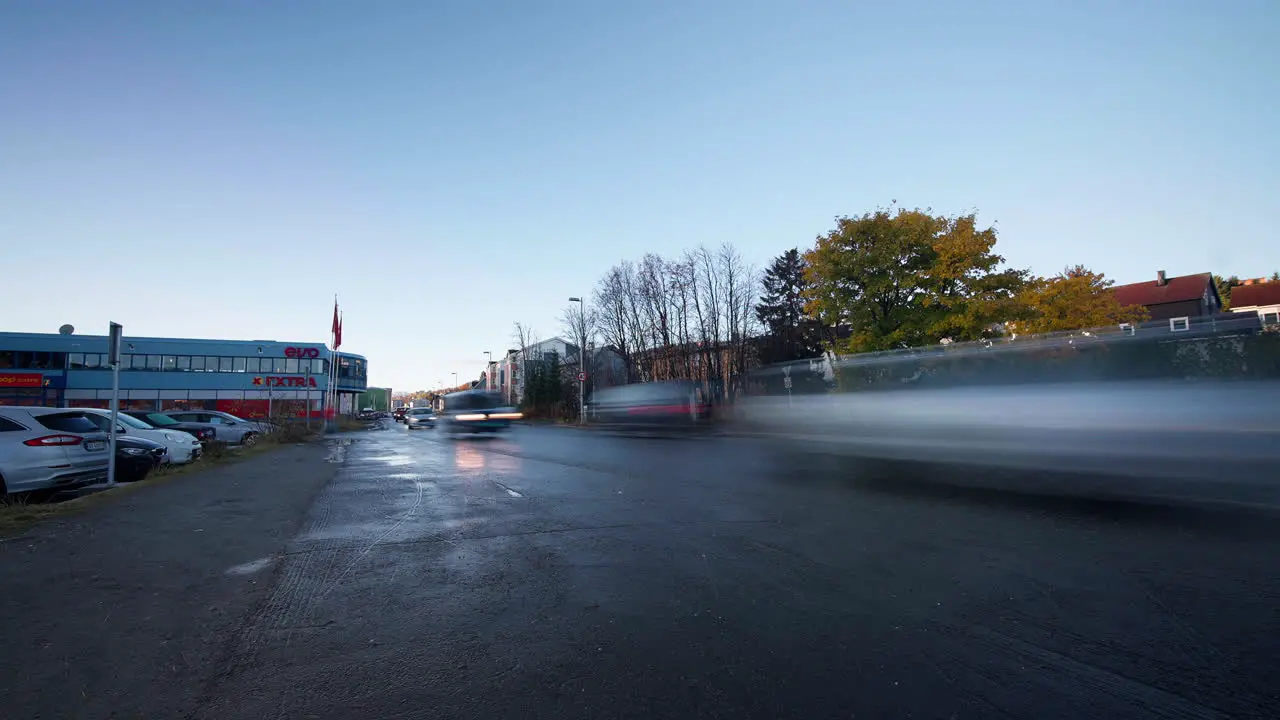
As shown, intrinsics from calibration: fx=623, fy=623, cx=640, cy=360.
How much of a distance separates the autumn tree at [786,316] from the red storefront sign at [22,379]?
6038 centimetres

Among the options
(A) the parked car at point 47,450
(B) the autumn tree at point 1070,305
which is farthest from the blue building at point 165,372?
(B) the autumn tree at point 1070,305

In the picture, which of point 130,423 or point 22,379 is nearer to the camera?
point 130,423

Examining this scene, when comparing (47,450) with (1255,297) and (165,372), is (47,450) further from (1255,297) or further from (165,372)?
(1255,297)

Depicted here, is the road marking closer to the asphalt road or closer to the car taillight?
the asphalt road

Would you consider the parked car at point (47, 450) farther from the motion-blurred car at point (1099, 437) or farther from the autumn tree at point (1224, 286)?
the autumn tree at point (1224, 286)

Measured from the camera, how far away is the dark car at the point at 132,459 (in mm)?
12966

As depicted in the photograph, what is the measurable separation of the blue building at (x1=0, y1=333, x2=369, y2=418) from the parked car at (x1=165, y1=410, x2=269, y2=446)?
28892mm

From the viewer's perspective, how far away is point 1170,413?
9.09 metres

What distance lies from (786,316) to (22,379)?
64726 mm

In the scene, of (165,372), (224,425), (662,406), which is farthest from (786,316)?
(165,372)

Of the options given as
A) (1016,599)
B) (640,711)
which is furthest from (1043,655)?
(640,711)

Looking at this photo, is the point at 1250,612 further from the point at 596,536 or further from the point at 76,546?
the point at 76,546

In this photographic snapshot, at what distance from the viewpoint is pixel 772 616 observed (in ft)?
13.4

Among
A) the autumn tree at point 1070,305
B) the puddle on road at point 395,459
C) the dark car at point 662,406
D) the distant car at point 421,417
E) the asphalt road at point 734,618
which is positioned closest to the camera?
the asphalt road at point 734,618
